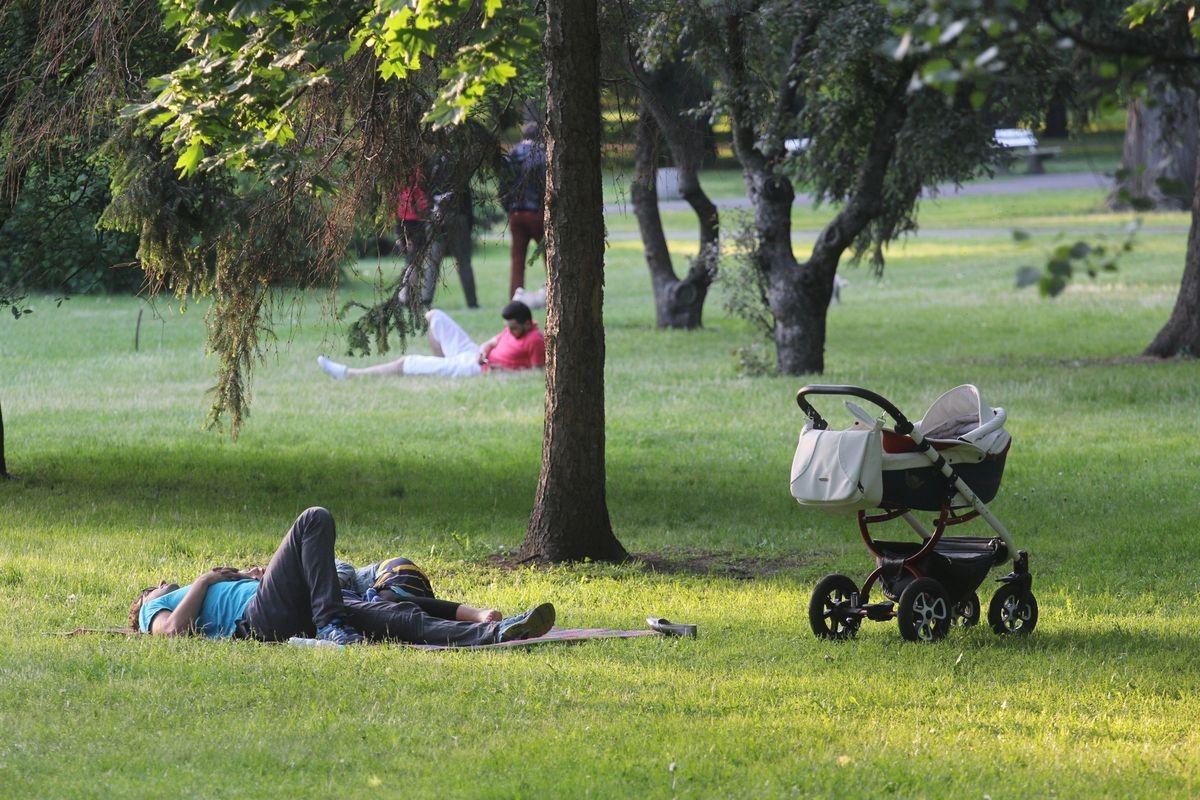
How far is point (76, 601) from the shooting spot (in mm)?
8812

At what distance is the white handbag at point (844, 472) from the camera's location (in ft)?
24.5

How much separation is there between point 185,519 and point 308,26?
368 centimetres

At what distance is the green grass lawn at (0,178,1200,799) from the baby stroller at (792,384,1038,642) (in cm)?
20

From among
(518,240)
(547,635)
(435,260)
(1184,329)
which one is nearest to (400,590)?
(547,635)

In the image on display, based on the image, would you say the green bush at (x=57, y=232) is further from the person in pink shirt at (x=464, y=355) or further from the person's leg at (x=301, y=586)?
the person in pink shirt at (x=464, y=355)

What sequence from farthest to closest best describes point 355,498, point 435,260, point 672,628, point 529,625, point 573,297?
point 435,260
point 355,498
point 573,297
point 672,628
point 529,625

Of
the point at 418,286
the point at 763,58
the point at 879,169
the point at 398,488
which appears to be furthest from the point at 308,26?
the point at 879,169

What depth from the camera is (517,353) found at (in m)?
20.9

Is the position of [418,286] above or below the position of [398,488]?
above

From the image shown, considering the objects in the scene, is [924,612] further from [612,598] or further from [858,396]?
[612,598]

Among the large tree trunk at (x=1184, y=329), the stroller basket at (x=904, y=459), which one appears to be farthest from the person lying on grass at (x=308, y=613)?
the large tree trunk at (x=1184, y=329)

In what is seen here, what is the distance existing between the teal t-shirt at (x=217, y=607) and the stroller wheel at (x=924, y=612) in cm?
307

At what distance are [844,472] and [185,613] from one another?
3142 mm

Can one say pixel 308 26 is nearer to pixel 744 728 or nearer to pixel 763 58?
pixel 744 728
